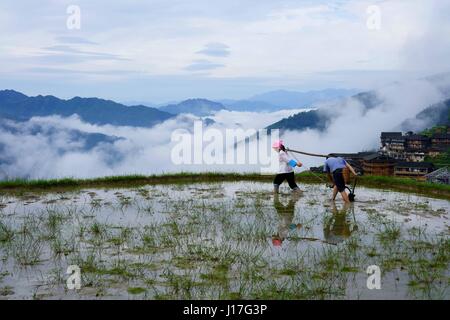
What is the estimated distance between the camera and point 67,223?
8406mm

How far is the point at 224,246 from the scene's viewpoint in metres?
6.79

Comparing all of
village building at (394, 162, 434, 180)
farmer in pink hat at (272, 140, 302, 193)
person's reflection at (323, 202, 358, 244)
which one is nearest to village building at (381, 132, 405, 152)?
village building at (394, 162, 434, 180)

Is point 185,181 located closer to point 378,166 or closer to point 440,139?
point 378,166

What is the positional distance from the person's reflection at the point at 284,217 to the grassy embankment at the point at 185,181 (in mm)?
1777

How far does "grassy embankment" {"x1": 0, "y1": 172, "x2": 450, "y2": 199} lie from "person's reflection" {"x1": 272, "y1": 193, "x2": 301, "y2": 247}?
5.83 feet

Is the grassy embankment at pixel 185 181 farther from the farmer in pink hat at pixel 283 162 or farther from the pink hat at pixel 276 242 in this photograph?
the pink hat at pixel 276 242

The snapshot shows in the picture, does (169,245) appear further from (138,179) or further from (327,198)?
(138,179)

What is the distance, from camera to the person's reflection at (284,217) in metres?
7.32

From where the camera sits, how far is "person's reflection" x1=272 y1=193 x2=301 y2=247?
7315mm

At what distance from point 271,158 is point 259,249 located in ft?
15.4
